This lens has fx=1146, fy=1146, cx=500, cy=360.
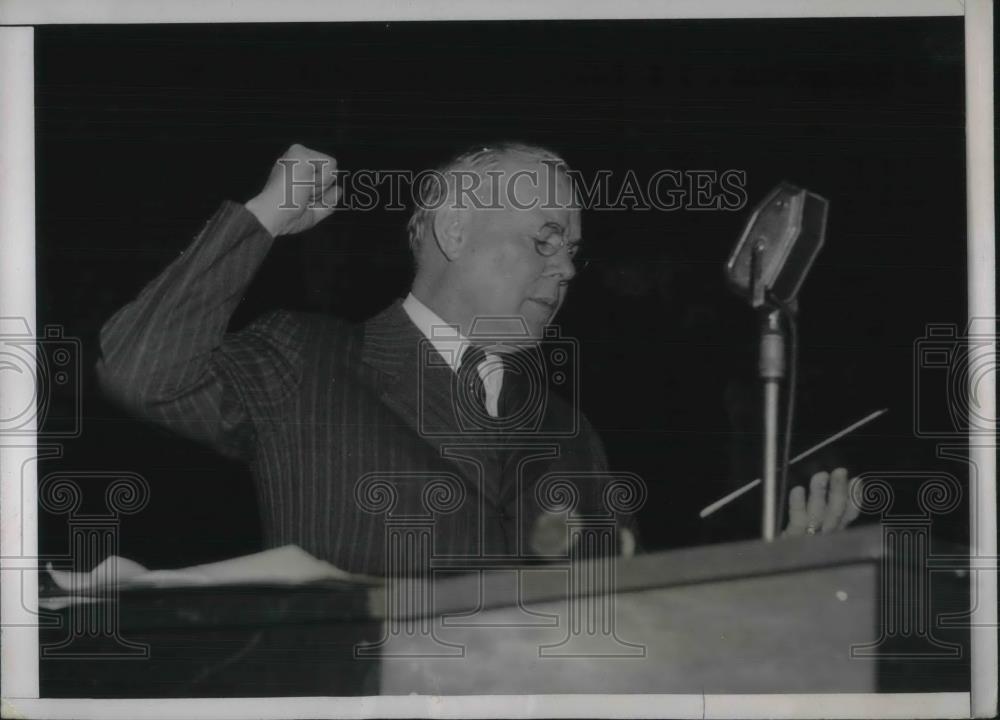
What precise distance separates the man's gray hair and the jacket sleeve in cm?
35

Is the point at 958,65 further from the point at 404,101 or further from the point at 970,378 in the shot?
the point at 404,101

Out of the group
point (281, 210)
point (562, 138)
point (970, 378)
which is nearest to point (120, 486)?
point (281, 210)

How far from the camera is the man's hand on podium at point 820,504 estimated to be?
2541 mm

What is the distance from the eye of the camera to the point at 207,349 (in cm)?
250

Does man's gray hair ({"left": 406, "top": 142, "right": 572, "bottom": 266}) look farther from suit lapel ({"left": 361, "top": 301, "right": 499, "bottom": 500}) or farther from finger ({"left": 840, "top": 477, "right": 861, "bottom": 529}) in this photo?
finger ({"left": 840, "top": 477, "right": 861, "bottom": 529})

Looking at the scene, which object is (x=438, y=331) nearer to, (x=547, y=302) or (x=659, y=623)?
(x=547, y=302)

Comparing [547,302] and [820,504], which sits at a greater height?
[547,302]

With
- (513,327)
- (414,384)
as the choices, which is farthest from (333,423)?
(513,327)

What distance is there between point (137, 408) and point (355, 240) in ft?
1.99

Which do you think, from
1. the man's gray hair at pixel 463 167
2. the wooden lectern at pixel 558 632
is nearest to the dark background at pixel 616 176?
the man's gray hair at pixel 463 167

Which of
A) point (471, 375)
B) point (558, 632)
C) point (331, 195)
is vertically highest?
point (331, 195)

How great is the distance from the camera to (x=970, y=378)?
102 inches

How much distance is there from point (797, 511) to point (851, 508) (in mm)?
122

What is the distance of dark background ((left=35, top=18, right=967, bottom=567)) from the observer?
255cm
